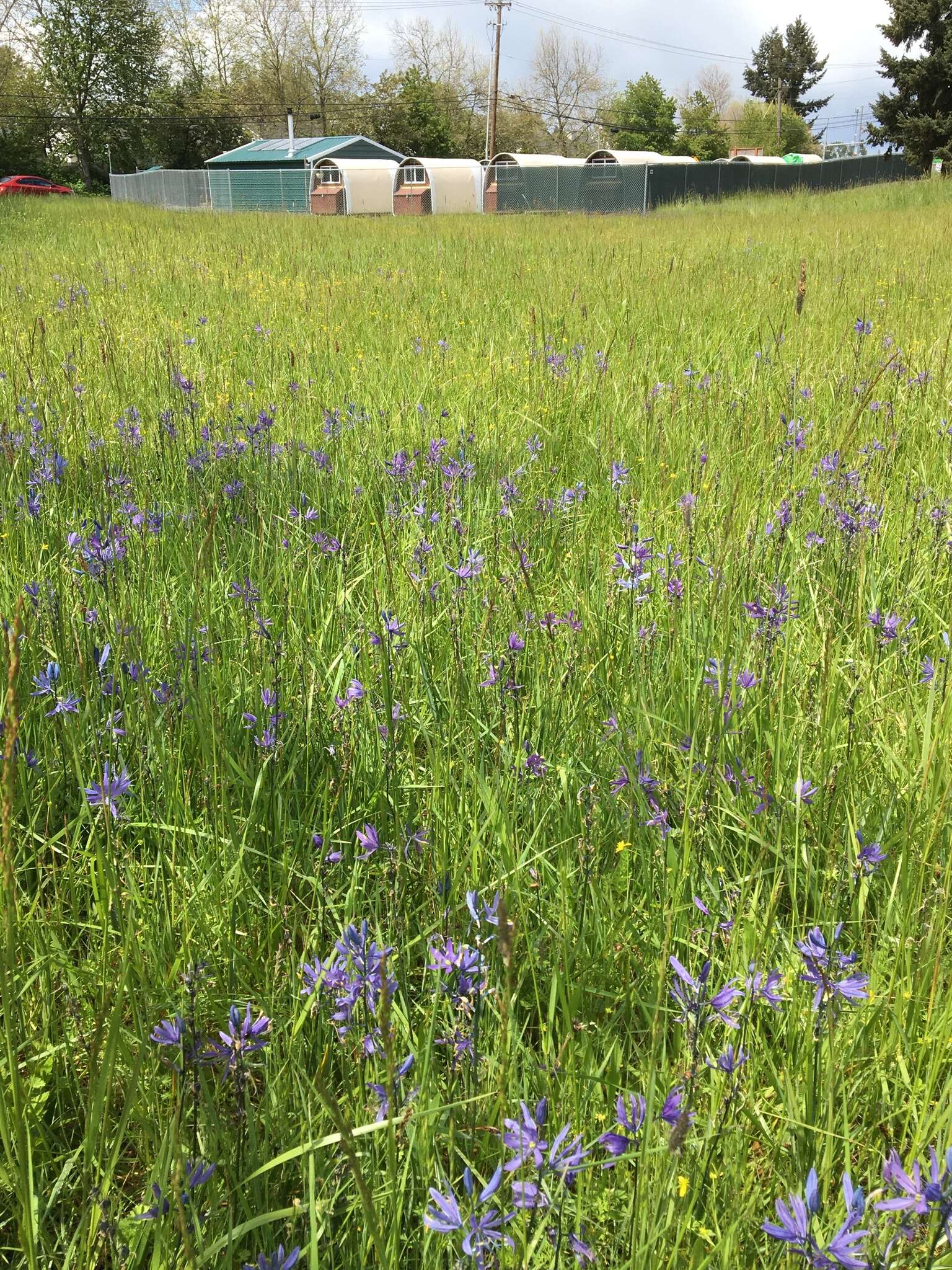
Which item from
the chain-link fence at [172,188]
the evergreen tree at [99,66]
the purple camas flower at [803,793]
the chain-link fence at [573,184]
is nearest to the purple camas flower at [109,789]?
the purple camas flower at [803,793]

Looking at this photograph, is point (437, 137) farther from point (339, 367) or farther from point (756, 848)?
point (756, 848)

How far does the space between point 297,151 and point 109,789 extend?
160 feet

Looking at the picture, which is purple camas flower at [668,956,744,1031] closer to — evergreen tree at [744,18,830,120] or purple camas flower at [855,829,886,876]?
purple camas flower at [855,829,886,876]

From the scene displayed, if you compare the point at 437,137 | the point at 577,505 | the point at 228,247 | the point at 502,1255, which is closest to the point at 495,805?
the point at 502,1255

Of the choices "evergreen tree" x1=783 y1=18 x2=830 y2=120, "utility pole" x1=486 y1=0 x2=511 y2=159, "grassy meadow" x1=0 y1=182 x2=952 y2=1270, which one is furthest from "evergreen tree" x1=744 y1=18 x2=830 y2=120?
"grassy meadow" x1=0 y1=182 x2=952 y2=1270

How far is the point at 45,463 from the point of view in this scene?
264cm

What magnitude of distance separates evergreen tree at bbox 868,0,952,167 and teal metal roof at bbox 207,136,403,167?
2184 centimetres

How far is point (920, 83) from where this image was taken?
38000 millimetres

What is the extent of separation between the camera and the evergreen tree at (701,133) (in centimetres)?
6425

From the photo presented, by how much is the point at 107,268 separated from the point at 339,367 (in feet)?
16.1

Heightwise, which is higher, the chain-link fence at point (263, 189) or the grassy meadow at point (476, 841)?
the chain-link fence at point (263, 189)

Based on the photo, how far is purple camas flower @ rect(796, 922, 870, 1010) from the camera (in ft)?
2.92

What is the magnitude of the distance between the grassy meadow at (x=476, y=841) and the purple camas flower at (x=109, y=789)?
38 mm

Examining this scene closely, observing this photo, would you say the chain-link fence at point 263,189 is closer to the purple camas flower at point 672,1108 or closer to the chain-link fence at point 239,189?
the chain-link fence at point 239,189
